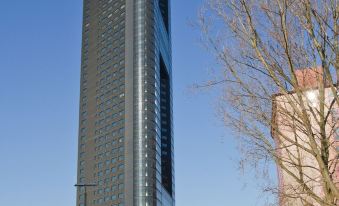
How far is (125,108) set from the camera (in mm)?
142250

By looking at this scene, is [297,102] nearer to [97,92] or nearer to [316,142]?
[316,142]

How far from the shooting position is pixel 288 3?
9758 mm

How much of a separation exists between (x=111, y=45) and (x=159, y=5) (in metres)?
24.1

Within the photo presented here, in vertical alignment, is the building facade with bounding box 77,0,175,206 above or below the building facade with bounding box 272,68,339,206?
above

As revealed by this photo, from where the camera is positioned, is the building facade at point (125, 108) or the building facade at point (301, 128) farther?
the building facade at point (125, 108)

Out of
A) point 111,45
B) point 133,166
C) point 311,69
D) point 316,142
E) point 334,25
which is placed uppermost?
point 111,45

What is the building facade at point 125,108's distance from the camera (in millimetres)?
132875

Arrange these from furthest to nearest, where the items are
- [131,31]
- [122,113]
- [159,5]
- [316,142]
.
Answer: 1. [159,5]
2. [131,31]
3. [122,113]
4. [316,142]

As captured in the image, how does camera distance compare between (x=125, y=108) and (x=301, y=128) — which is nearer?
(x=301, y=128)

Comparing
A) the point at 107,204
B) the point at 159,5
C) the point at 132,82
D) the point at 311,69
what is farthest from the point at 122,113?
the point at 311,69

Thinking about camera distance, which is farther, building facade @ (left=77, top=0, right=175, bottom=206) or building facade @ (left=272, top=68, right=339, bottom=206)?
building facade @ (left=77, top=0, right=175, bottom=206)

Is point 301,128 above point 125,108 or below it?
below

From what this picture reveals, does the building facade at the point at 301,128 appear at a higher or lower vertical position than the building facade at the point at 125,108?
lower

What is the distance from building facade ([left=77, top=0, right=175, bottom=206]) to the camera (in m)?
133
